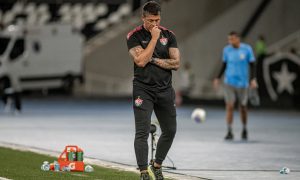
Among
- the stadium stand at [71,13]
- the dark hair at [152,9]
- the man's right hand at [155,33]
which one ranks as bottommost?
the man's right hand at [155,33]

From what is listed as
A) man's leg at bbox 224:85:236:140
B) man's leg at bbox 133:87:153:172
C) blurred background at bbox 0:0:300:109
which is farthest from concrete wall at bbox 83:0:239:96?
man's leg at bbox 133:87:153:172

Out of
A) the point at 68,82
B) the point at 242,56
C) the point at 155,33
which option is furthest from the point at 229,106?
the point at 68,82

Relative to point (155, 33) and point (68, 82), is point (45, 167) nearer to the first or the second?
point (155, 33)

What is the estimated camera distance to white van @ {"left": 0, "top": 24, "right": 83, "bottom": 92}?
38.3 metres

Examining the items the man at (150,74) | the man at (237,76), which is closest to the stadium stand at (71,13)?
the man at (237,76)

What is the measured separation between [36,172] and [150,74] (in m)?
2.39

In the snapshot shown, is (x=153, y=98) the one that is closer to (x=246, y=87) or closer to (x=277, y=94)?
(x=246, y=87)

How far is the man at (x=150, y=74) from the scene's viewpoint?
11125 mm

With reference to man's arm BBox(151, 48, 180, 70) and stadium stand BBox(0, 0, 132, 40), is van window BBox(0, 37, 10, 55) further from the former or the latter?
man's arm BBox(151, 48, 180, 70)

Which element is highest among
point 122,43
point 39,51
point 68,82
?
point 122,43

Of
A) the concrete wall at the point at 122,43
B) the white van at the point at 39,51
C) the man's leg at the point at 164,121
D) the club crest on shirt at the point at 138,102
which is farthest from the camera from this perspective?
the concrete wall at the point at 122,43

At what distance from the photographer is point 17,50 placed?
126 feet

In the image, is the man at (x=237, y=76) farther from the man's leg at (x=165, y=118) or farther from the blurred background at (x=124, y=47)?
the blurred background at (x=124, y=47)

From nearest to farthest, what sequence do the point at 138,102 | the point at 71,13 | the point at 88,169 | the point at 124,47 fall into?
the point at 138,102 → the point at 88,169 → the point at 124,47 → the point at 71,13
